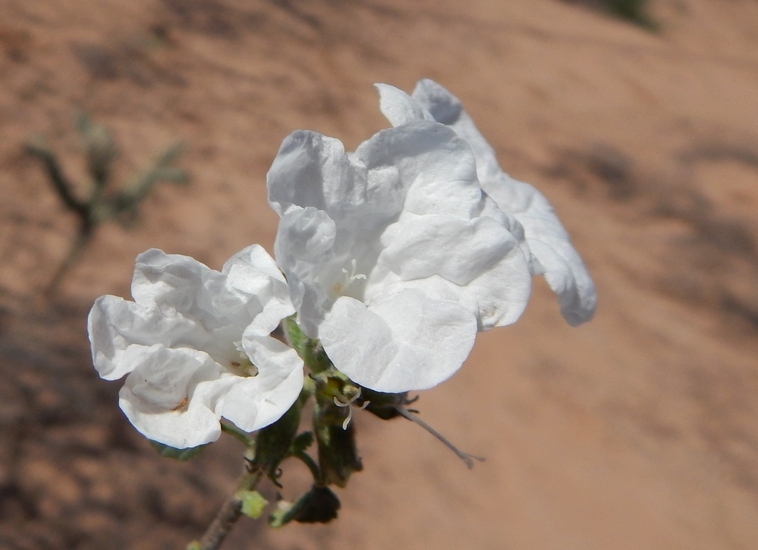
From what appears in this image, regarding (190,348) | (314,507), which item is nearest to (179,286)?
(190,348)

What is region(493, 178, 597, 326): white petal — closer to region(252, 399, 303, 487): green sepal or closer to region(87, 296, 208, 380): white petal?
region(252, 399, 303, 487): green sepal

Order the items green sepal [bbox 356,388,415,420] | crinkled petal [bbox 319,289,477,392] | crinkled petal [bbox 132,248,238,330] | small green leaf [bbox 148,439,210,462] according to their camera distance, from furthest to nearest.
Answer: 1. small green leaf [bbox 148,439,210,462]
2. green sepal [bbox 356,388,415,420]
3. crinkled petal [bbox 132,248,238,330]
4. crinkled petal [bbox 319,289,477,392]

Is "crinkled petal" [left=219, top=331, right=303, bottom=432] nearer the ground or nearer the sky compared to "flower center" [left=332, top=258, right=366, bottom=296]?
nearer the ground

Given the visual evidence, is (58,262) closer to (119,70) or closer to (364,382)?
(119,70)

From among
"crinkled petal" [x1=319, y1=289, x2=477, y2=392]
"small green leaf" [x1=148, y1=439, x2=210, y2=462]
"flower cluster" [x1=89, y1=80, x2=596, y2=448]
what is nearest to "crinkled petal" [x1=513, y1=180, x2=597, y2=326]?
"flower cluster" [x1=89, y1=80, x2=596, y2=448]

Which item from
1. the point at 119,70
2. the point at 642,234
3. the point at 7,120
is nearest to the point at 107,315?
the point at 7,120

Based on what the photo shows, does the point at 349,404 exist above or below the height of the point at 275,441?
above

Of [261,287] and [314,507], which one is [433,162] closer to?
[261,287]
